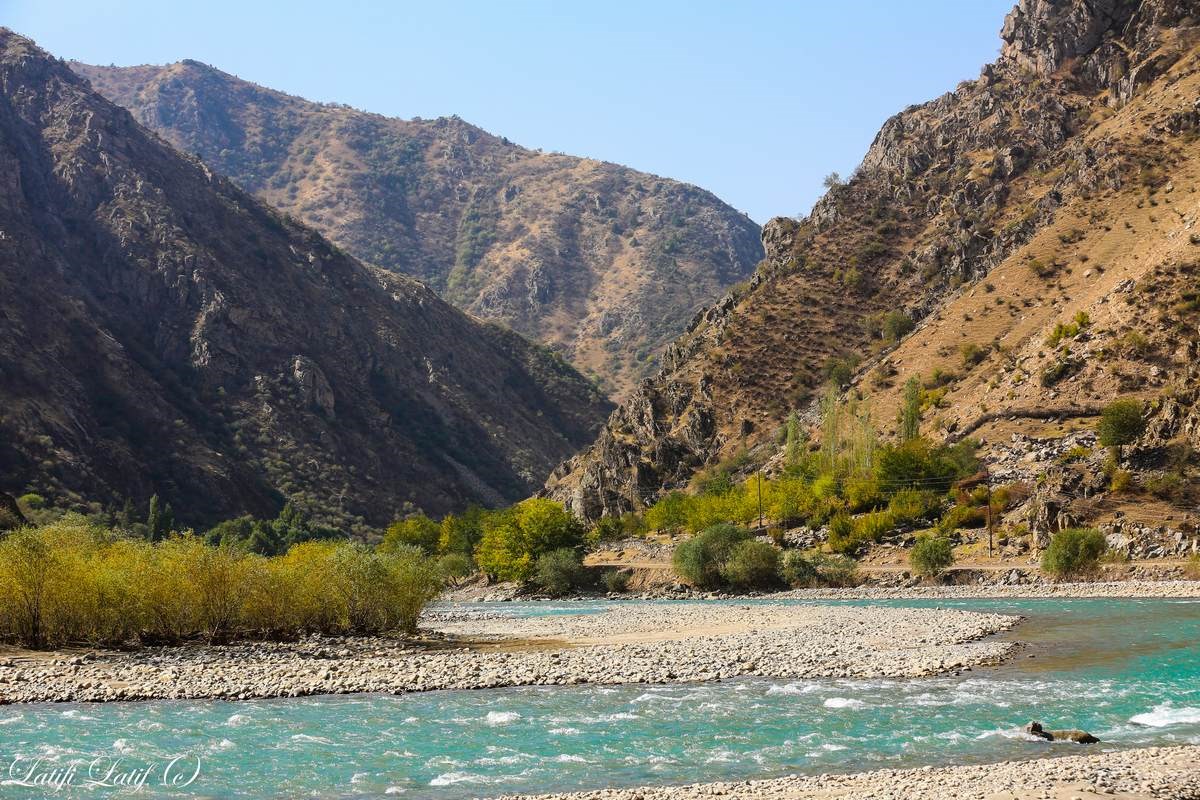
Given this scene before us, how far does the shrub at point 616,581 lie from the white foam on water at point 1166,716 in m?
69.4

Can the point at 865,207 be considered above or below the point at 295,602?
above

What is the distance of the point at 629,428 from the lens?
480 feet

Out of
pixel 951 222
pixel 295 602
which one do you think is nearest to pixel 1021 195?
pixel 951 222

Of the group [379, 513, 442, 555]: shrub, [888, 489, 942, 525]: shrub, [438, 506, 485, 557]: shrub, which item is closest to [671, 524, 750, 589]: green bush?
[888, 489, 942, 525]: shrub

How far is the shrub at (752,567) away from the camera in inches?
3438

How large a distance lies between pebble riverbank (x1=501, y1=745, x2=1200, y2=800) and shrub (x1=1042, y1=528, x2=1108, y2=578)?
55.4 meters

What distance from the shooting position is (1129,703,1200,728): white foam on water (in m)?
26.0

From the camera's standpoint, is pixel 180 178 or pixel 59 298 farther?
pixel 180 178

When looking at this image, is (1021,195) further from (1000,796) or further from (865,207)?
(1000,796)

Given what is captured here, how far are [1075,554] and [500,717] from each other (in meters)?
57.0

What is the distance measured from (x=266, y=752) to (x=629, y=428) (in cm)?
12176

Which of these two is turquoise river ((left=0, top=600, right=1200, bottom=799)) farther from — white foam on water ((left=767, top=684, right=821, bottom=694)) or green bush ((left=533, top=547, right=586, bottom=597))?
green bush ((left=533, top=547, right=586, bottom=597))
